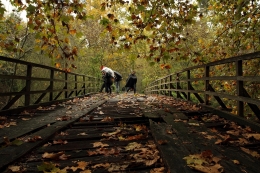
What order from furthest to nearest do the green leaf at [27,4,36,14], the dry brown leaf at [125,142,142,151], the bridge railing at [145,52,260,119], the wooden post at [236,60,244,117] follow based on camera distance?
the wooden post at [236,60,244,117], the bridge railing at [145,52,260,119], the green leaf at [27,4,36,14], the dry brown leaf at [125,142,142,151]

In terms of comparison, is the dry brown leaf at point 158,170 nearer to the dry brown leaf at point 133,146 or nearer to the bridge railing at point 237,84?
the dry brown leaf at point 133,146

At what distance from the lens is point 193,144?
9.97 ft

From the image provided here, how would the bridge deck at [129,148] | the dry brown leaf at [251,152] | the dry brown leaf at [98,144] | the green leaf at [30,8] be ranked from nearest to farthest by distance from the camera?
1. the bridge deck at [129,148]
2. the dry brown leaf at [251,152]
3. the dry brown leaf at [98,144]
4. the green leaf at [30,8]

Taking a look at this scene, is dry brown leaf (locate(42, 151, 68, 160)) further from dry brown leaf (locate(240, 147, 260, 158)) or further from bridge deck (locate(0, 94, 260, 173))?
dry brown leaf (locate(240, 147, 260, 158))

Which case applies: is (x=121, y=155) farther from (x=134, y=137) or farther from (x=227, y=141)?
(x=227, y=141)

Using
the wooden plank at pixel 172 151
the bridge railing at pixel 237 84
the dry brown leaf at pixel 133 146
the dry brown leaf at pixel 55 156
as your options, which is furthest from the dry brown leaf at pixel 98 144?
the bridge railing at pixel 237 84

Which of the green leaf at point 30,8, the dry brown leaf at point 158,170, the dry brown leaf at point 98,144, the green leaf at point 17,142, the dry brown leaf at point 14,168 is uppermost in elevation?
the green leaf at point 30,8

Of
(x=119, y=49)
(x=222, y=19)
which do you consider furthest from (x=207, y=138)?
(x=222, y=19)

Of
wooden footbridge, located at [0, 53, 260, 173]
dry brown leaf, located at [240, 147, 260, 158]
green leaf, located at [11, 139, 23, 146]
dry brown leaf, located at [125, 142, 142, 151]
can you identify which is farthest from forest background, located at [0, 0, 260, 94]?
dry brown leaf, located at [240, 147, 260, 158]

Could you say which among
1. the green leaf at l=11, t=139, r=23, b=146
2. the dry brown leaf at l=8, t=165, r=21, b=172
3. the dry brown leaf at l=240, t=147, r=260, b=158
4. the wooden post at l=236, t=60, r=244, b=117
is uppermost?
the wooden post at l=236, t=60, r=244, b=117

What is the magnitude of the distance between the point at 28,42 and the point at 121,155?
55.2 feet

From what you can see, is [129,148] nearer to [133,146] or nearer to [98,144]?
[133,146]

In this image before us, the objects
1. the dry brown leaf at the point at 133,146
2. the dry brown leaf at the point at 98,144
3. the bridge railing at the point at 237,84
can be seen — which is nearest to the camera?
the dry brown leaf at the point at 133,146

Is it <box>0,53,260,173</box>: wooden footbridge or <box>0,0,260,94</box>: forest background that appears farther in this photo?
<box>0,0,260,94</box>: forest background
